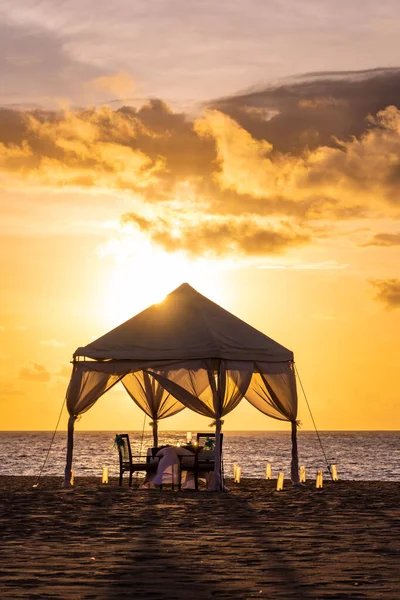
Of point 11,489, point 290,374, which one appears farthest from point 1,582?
point 290,374

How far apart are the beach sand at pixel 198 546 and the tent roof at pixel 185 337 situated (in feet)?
10.1

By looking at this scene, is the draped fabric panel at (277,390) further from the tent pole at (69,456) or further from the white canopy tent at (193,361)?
the tent pole at (69,456)

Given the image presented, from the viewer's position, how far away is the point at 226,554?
8984 mm

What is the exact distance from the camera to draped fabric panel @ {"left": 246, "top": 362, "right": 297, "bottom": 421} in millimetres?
19656

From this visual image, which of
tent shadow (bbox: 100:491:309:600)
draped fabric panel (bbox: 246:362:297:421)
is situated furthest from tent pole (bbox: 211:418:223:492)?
tent shadow (bbox: 100:491:309:600)

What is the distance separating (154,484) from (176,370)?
87.6 inches

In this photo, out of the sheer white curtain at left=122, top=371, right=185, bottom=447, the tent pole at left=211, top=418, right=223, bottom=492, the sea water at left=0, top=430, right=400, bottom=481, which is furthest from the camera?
the sea water at left=0, top=430, right=400, bottom=481

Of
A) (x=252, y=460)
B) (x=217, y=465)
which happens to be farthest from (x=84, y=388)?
(x=252, y=460)

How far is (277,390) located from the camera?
19.9 meters

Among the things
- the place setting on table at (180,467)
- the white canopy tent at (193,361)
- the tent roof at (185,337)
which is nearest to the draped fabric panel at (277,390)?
the white canopy tent at (193,361)

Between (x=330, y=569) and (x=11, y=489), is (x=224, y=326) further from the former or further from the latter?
(x=330, y=569)

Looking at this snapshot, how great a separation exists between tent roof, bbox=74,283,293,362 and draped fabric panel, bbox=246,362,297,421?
0.21 m

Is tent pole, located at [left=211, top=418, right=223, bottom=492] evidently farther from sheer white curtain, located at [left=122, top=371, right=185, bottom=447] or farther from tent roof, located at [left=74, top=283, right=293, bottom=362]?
sheer white curtain, located at [left=122, top=371, right=185, bottom=447]

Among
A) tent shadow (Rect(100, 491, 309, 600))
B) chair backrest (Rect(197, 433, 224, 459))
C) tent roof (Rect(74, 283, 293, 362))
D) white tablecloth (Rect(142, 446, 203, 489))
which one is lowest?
tent shadow (Rect(100, 491, 309, 600))
